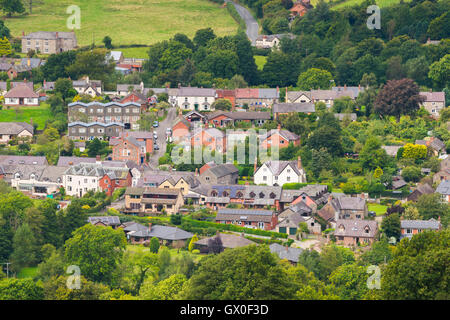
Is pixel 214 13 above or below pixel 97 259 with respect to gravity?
above

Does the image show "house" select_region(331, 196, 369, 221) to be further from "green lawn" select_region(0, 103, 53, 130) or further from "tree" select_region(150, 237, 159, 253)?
"green lawn" select_region(0, 103, 53, 130)

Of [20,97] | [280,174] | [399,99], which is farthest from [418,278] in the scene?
[20,97]

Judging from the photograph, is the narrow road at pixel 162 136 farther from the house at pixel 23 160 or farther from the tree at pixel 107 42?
the tree at pixel 107 42

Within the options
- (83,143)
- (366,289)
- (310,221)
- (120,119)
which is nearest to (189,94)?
(120,119)

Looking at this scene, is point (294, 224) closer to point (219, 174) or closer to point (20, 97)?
point (219, 174)

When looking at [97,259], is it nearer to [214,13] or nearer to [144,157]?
[144,157]

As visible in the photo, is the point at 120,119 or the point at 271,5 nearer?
the point at 120,119
